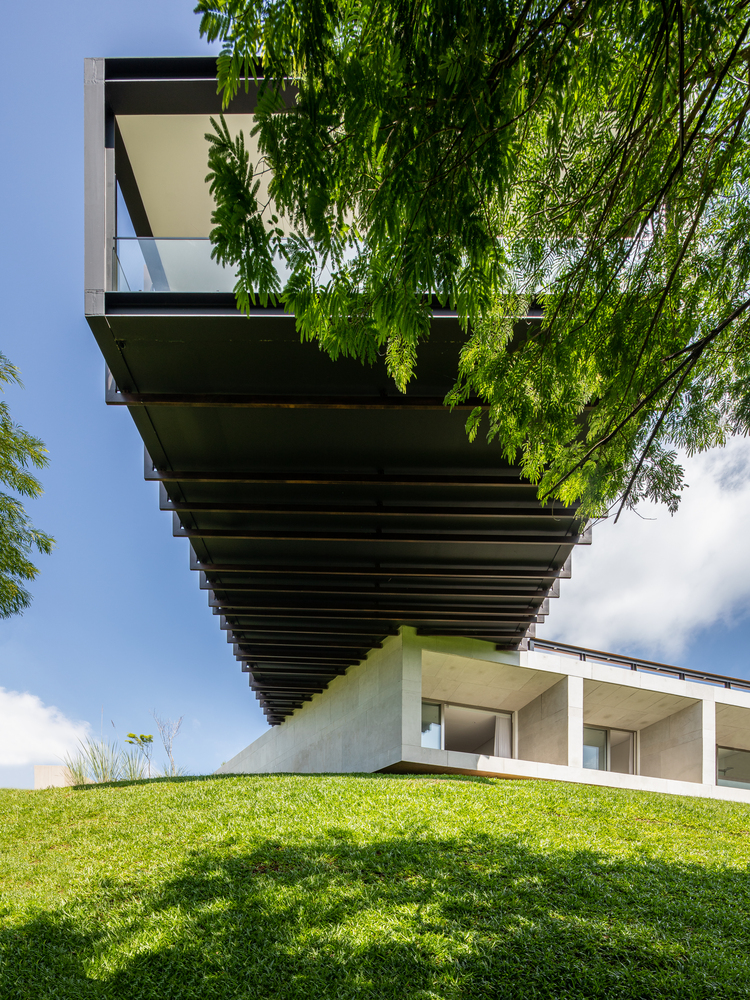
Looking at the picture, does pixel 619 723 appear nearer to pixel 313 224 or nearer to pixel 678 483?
pixel 678 483

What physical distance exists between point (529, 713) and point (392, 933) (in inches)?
705

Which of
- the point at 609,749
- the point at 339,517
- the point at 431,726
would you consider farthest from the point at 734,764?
the point at 339,517

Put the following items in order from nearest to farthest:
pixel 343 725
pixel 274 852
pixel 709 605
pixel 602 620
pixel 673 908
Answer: pixel 673 908 → pixel 274 852 → pixel 343 725 → pixel 602 620 → pixel 709 605

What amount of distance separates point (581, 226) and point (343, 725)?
19885mm

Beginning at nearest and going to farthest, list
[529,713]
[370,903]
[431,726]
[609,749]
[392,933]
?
[392,933] → [370,903] → [431,726] → [529,713] → [609,749]

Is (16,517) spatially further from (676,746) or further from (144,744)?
(676,746)

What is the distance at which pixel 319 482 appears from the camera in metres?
11.1

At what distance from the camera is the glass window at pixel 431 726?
20.2 metres

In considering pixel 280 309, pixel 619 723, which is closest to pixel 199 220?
pixel 280 309

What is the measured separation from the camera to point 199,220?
13.7 m

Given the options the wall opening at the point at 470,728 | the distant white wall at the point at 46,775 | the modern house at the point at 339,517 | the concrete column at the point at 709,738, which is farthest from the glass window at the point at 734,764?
the distant white wall at the point at 46,775

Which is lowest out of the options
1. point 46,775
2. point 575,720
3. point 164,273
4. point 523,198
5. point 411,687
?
point 46,775

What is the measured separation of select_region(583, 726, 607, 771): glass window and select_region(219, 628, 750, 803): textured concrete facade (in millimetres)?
412

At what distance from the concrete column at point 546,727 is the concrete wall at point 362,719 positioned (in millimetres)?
4881
